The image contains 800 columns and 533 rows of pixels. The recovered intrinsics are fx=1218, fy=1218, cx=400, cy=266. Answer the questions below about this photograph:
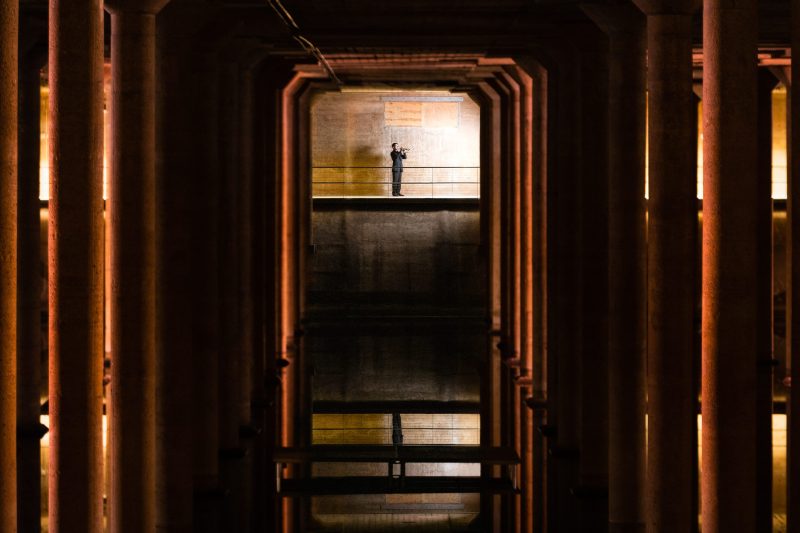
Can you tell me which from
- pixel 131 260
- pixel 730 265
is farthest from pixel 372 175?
pixel 730 265

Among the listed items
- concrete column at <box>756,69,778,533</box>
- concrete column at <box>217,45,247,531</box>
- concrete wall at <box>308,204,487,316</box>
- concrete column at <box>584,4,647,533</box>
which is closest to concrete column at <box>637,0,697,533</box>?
concrete column at <box>584,4,647,533</box>

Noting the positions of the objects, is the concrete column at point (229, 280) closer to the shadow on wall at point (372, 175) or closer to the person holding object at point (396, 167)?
the person holding object at point (396, 167)

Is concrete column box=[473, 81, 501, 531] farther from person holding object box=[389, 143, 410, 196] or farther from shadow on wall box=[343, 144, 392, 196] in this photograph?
shadow on wall box=[343, 144, 392, 196]

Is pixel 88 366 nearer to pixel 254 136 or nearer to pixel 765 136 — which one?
pixel 254 136

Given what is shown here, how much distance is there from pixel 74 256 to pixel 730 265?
438 cm

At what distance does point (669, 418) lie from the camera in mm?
9547

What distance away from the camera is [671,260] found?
380 inches

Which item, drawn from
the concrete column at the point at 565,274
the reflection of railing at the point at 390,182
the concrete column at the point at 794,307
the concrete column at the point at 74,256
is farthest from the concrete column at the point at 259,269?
the reflection of railing at the point at 390,182

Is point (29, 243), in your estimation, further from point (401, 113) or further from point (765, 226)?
point (401, 113)

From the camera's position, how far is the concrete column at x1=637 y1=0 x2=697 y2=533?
9562mm

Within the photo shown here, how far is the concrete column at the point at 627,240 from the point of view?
11211mm

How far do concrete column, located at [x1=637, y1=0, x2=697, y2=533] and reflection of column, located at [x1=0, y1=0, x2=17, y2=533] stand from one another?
16.4 feet

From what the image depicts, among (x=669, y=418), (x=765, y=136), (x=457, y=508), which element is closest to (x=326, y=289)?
(x=765, y=136)

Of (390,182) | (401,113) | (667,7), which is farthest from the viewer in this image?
(390,182)
